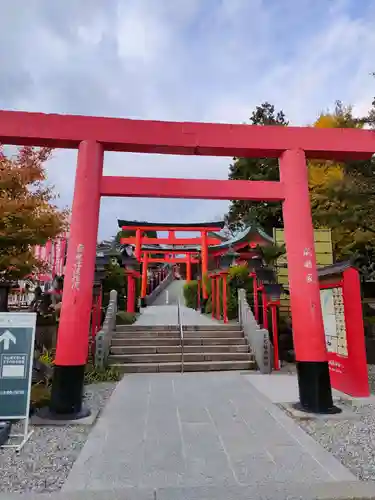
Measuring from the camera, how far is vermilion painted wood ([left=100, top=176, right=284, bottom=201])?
5.81m

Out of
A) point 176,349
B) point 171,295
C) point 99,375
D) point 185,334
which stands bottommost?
point 99,375

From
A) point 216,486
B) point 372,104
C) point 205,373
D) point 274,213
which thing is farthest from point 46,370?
point 274,213

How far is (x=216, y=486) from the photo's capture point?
3.03 metres

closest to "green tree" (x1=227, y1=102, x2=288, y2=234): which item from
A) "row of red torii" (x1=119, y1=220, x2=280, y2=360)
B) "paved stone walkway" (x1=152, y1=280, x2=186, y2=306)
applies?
"row of red torii" (x1=119, y1=220, x2=280, y2=360)

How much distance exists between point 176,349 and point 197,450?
5.54 m

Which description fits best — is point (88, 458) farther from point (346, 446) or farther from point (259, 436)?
point (346, 446)

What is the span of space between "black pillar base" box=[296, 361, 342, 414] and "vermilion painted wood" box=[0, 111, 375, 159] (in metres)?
3.56

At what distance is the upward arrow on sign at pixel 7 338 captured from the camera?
431 centimetres

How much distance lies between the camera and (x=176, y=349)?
9320 mm

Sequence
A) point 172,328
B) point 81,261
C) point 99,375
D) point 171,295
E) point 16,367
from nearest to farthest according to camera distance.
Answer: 1. point 16,367
2. point 81,261
3. point 99,375
4. point 172,328
5. point 171,295

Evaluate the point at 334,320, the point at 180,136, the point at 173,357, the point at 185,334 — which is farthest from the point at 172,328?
the point at 180,136

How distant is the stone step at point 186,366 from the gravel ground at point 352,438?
11.6 ft

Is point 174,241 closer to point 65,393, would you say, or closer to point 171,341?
point 171,341

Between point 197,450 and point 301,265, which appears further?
point 301,265
